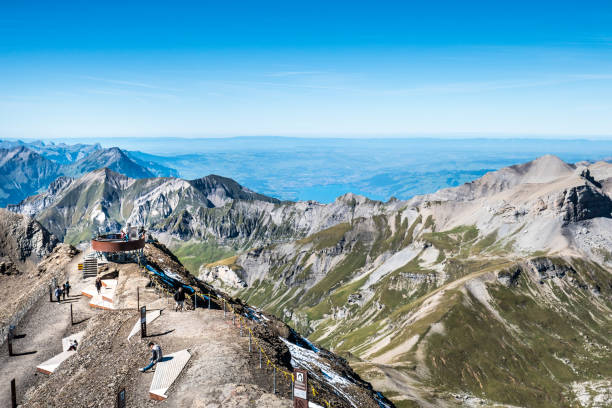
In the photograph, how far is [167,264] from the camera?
85500 millimetres

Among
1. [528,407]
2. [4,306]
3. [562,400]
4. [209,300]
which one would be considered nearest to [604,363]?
[562,400]

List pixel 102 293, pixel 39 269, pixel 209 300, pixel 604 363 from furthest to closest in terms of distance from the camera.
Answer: pixel 604 363
pixel 39 269
pixel 209 300
pixel 102 293

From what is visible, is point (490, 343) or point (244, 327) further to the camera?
point (490, 343)

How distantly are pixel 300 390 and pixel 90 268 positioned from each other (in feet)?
192

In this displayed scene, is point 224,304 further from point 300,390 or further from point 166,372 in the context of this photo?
point 300,390

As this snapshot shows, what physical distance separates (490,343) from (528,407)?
38.9m

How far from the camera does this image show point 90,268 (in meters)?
69.9

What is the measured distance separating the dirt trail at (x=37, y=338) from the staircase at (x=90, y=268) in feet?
8.09

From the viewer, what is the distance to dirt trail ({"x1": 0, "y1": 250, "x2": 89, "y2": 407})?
139 feet

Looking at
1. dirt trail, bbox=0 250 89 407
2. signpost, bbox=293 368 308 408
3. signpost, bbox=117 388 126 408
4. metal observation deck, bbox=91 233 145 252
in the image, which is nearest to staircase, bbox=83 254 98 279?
metal observation deck, bbox=91 233 145 252

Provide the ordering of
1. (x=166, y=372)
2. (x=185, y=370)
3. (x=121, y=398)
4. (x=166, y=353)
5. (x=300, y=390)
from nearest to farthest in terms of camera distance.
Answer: (x=300, y=390) < (x=121, y=398) < (x=166, y=372) < (x=185, y=370) < (x=166, y=353)

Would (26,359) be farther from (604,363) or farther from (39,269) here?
(604,363)

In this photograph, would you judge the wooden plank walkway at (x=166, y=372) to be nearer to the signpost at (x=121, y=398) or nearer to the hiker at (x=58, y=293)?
the signpost at (x=121, y=398)

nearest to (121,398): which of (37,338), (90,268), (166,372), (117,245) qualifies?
(166,372)
